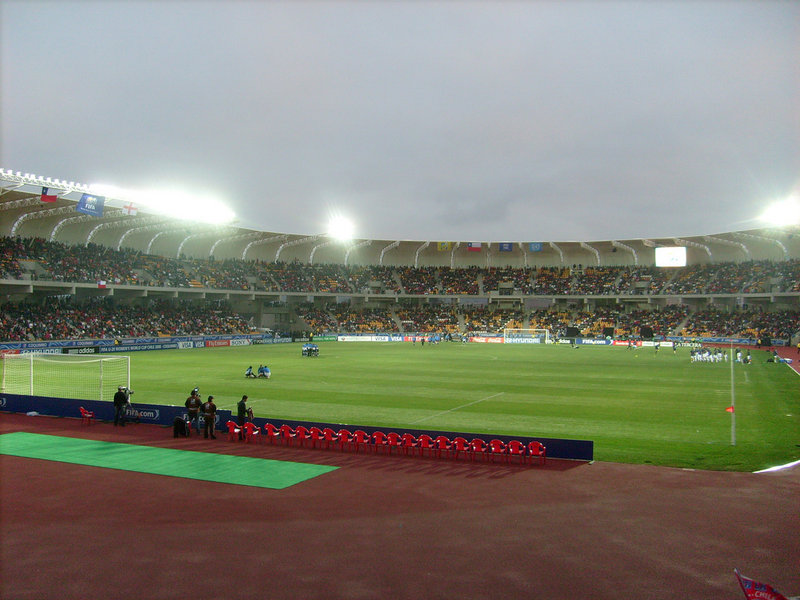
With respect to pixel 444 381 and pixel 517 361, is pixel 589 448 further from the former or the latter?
pixel 517 361

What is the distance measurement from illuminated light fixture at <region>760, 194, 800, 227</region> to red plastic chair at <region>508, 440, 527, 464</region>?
56898mm

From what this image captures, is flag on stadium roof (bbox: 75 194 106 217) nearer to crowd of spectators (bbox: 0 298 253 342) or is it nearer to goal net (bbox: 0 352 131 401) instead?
goal net (bbox: 0 352 131 401)

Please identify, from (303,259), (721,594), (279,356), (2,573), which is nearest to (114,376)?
(279,356)

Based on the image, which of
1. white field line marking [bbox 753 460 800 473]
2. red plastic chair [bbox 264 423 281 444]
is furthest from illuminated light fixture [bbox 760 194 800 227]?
red plastic chair [bbox 264 423 281 444]

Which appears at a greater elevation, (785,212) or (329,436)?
(785,212)

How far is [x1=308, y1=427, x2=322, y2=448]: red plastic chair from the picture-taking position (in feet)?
51.5

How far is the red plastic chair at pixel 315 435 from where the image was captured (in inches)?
619

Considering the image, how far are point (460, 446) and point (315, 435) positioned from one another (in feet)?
13.8

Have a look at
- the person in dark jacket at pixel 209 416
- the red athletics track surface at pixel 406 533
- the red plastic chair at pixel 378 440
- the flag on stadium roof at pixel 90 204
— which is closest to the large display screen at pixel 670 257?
the red athletics track surface at pixel 406 533

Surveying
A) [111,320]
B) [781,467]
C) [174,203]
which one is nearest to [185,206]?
[174,203]

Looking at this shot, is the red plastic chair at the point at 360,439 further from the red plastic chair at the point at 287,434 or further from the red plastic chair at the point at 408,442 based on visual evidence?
the red plastic chair at the point at 287,434

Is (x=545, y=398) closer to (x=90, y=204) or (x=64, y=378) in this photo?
(x=64, y=378)

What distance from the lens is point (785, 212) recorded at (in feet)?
190

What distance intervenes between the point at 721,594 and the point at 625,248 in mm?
83493
